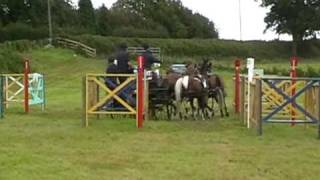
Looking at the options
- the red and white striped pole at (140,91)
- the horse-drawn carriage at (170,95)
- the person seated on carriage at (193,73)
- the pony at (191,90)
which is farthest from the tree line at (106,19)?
the red and white striped pole at (140,91)

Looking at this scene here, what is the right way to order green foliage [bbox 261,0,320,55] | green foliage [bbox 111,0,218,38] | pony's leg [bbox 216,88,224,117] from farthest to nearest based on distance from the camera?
1. green foliage [bbox 111,0,218,38]
2. green foliage [bbox 261,0,320,55]
3. pony's leg [bbox 216,88,224,117]

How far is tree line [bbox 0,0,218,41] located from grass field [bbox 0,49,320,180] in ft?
187

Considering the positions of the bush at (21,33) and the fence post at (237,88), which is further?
the bush at (21,33)

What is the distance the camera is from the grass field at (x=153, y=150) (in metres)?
10.0

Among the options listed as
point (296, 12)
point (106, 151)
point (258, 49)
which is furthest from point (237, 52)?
point (106, 151)

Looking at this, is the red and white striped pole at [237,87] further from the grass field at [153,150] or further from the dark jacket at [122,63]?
the dark jacket at [122,63]

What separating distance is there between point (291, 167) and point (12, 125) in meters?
7.87

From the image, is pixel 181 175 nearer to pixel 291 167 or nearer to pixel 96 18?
pixel 291 167

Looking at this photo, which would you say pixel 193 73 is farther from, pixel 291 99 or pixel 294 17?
pixel 294 17

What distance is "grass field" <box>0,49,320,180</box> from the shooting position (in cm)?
1001

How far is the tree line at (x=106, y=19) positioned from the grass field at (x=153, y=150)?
5691 centimetres

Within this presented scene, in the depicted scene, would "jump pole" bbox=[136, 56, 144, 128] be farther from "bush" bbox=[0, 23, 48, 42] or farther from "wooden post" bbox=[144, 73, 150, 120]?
"bush" bbox=[0, 23, 48, 42]

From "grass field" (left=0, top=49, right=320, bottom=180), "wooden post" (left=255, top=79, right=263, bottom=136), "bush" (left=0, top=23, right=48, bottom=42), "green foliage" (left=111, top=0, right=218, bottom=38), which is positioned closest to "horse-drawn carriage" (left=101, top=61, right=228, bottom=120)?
"grass field" (left=0, top=49, right=320, bottom=180)

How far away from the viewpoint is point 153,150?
12.2 meters
